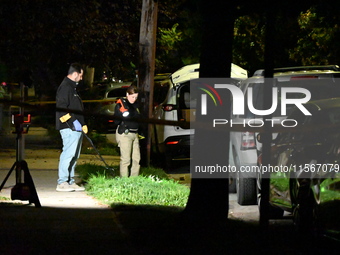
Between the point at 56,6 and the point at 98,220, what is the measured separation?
11325 millimetres

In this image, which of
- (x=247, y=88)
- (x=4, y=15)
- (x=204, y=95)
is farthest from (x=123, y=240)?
(x=4, y=15)

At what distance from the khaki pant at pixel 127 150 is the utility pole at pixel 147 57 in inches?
101

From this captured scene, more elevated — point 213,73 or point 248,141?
point 213,73

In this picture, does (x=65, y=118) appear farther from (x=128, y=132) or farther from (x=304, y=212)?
(x=304, y=212)

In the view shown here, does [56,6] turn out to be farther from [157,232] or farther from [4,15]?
[157,232]

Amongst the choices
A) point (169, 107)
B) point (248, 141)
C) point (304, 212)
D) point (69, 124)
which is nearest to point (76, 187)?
point (69, 124)

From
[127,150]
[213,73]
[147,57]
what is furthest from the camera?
[147,57]

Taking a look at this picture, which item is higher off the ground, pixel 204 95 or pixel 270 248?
pixel 204 95

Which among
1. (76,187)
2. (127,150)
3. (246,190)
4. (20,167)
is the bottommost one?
(76,187)

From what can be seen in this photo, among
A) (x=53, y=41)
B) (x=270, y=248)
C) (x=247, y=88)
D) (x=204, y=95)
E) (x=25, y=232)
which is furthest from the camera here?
(x=53, y=41)

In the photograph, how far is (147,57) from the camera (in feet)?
50.2

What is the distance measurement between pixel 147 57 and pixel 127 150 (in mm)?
3491

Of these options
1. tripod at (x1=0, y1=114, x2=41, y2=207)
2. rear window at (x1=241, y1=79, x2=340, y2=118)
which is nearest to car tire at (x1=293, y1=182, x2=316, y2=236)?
rear window at (x1=241, y1=79, x2=340, y2=118)

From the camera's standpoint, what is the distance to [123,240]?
7.70 m
